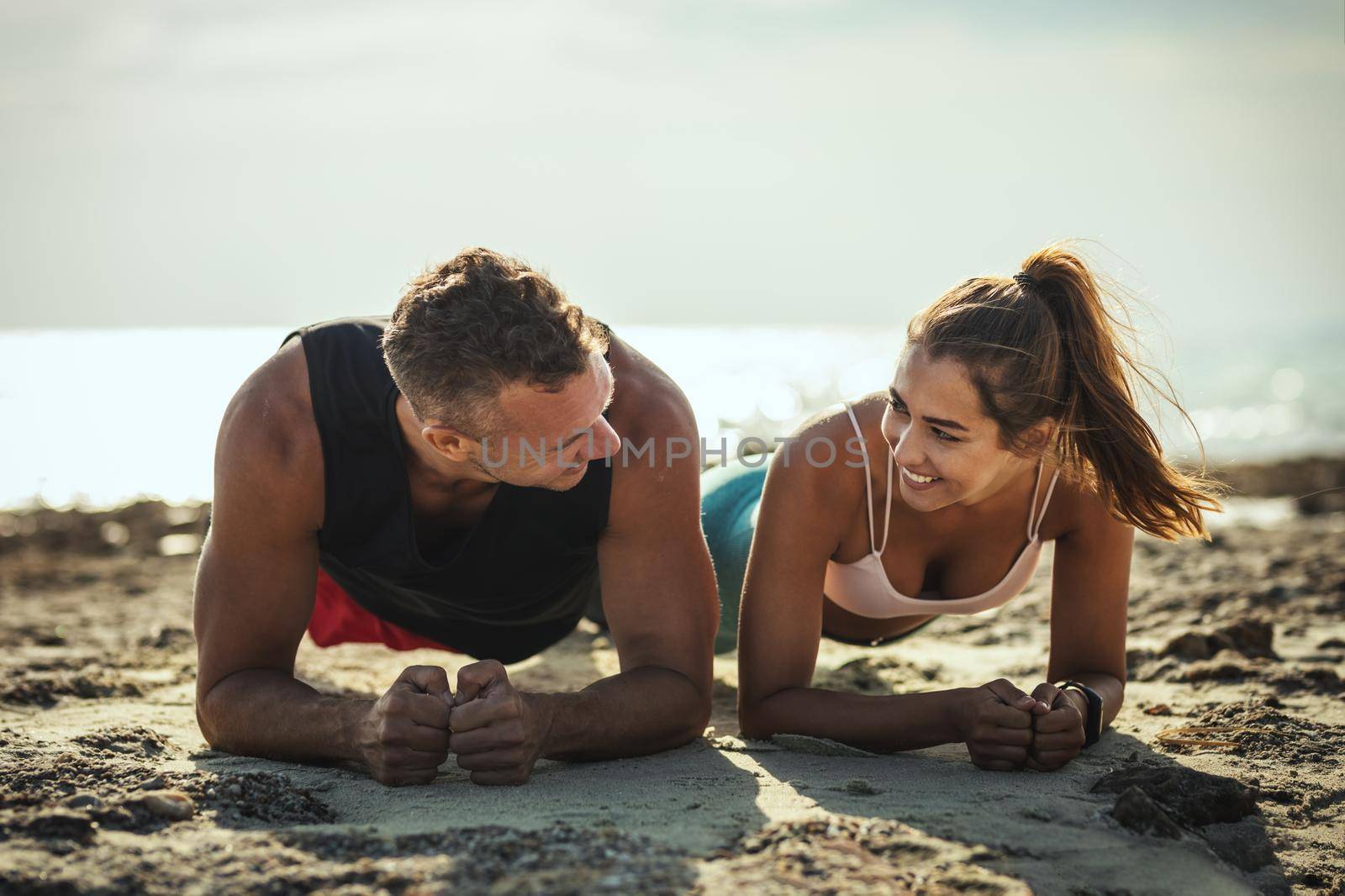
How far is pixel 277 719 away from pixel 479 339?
41.6 inches

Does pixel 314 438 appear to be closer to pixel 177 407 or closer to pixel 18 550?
pixel 18 550

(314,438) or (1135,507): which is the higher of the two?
(314,438)

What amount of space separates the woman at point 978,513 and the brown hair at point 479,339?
792 mm

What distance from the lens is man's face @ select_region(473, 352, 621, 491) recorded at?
102 inches

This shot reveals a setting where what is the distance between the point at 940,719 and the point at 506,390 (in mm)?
1368

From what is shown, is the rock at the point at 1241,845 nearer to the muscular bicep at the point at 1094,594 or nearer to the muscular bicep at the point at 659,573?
the muscular bicep at the point at 1094,594

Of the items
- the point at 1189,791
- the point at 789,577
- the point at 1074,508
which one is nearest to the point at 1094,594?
the point at 1074,508

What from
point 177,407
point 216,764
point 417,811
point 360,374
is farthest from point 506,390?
point 177,407

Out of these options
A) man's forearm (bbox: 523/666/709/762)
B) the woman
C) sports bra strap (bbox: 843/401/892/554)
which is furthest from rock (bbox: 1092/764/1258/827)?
man's forearm (bbox: 523/666/709/762)

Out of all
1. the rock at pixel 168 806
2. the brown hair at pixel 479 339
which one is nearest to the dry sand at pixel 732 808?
the rock at pixel 168 806

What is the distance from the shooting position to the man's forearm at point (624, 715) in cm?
257

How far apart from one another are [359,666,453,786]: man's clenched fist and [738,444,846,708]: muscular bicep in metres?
0.89

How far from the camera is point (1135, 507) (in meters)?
2.92

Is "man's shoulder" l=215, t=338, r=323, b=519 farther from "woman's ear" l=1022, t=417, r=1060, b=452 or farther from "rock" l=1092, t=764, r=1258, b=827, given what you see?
"rock" l=1092, t=764, r=1258, b=827
